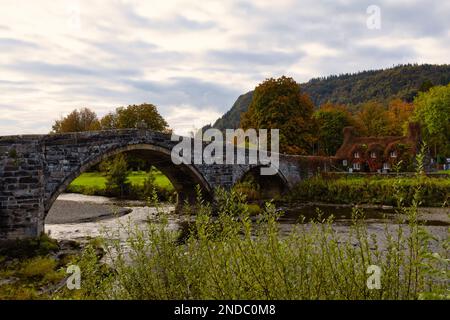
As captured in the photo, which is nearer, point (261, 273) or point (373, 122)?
point (261, 273)

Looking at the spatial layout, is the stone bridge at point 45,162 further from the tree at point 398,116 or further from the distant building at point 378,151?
the tree at point 398,116

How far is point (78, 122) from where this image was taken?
76625 millimetres

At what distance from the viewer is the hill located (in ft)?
401

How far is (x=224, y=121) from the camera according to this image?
558 feet

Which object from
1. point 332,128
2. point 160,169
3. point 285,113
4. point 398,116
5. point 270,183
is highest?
point 398,116

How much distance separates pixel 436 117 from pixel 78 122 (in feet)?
199

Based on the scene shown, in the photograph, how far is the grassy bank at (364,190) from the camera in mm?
29141

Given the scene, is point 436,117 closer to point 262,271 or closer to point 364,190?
point 364,190

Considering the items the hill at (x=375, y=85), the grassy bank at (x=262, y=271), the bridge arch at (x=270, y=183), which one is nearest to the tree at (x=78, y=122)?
the bridge arch at (x=270, y=183)

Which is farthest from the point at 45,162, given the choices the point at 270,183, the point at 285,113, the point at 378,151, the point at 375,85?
the point at 375,85

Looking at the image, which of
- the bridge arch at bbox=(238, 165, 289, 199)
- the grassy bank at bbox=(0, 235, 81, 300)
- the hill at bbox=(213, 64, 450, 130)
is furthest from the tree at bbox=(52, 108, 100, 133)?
the grassy bank at bbox=(0, 235, 81, 300)

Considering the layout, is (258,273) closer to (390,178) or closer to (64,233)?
(64,233)

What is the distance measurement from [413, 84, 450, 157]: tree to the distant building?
12985mm

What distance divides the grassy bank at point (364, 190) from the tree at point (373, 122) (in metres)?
34.5
